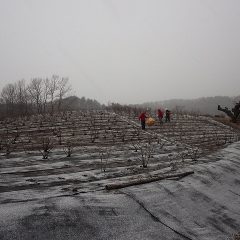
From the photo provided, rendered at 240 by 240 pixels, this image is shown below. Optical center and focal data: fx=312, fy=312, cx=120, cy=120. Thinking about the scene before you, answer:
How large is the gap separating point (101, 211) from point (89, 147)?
229 inches

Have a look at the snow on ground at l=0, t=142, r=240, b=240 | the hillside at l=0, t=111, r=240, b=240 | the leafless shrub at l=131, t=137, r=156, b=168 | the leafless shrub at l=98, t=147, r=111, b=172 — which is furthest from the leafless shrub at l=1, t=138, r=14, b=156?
the leafless shrub at l=131, t=137, r=156, b=168

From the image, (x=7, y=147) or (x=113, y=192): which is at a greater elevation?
(x=7, y=147)

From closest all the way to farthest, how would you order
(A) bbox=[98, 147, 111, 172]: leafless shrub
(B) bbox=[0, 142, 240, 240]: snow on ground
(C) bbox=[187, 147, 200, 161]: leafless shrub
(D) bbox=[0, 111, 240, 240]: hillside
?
(B) bbox=[0, 142, 240, 240]: snow on ground
(D) bbox=[0, 111, 240, 240]: hillside
(A) bbox=[98, 147, 111, 172]: leafless shrub
(C) bbox=[187, 147, 200, 161]: leafless shrub

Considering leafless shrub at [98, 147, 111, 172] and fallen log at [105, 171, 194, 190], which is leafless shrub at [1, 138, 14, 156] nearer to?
leafless shrub at [98, 147, 111, 172]

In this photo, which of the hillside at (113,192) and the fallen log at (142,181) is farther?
the fallen log at (142,181)

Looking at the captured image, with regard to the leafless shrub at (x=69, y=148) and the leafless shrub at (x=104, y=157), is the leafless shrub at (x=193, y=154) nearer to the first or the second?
the leafless shrub at (x=104, y=157)

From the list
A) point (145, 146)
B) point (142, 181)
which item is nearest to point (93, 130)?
point (145, 146)

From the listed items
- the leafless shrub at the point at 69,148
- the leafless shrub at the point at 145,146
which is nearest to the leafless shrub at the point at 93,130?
the leafless shrub at the point at 69,148

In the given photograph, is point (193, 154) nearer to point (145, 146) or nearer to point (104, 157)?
point (145, 146)

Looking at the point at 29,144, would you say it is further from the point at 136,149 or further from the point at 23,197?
the point at 23,197

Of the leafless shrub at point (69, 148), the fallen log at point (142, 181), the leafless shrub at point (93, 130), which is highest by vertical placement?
the leafless shrub at point (93, 130)

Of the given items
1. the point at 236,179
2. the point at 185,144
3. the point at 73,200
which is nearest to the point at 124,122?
the point at 185,144

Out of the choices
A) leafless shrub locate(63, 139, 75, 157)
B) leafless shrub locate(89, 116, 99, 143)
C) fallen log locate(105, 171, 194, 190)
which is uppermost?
leafless shrub locate(89, 116, 99, 143)

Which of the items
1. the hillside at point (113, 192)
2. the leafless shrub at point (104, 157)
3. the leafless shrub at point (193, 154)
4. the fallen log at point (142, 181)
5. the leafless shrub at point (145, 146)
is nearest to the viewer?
the hillside at point (113, 192)
